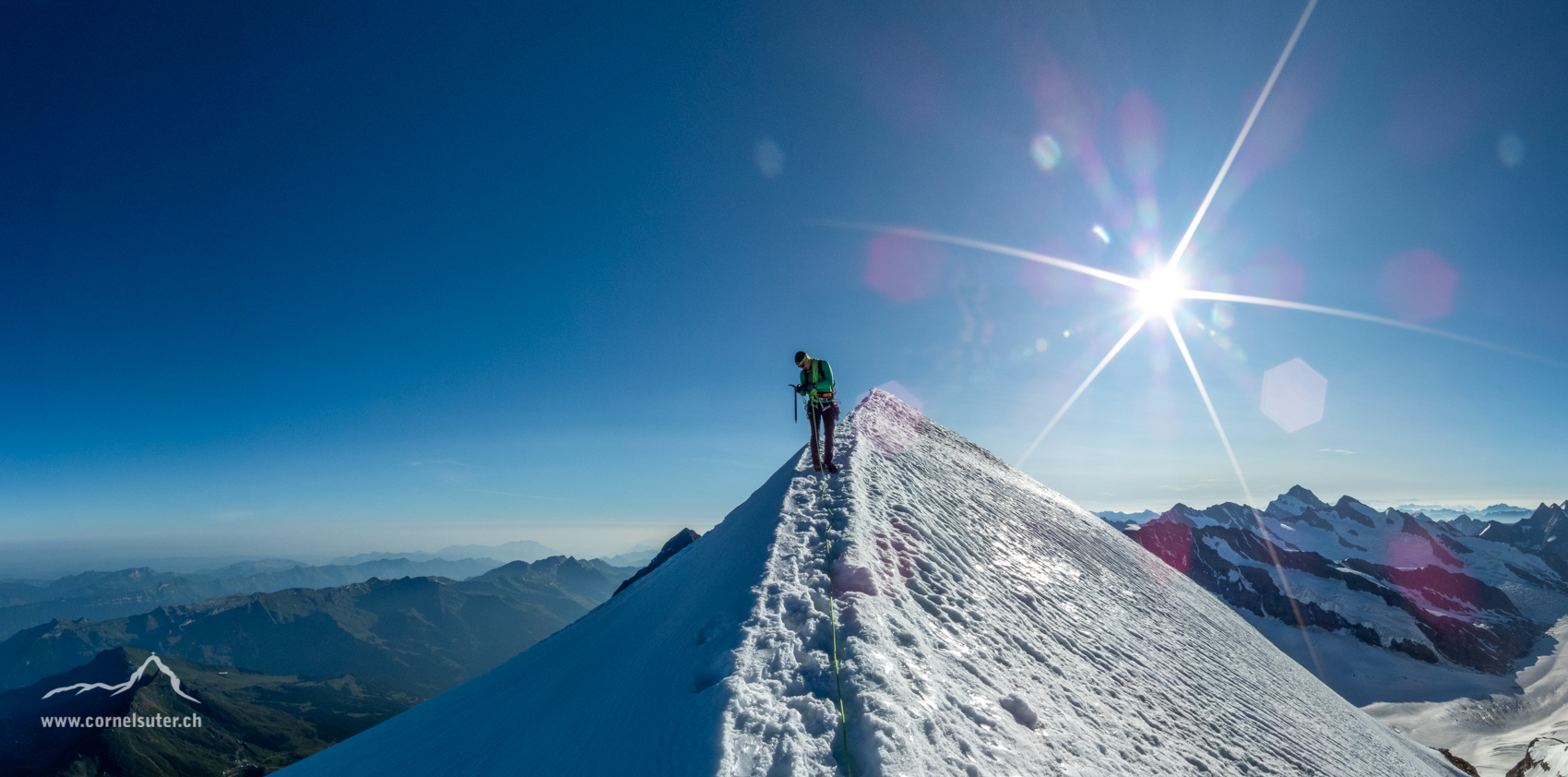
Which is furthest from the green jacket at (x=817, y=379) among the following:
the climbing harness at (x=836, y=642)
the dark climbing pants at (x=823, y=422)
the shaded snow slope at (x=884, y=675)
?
the climbing harness at (x=836, y=642)

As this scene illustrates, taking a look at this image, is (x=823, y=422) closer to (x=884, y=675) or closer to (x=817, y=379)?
(x=817, y=379)

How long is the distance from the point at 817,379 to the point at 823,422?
1.10m

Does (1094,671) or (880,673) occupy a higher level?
(880,673)

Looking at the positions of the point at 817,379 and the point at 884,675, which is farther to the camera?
the point at 817,379

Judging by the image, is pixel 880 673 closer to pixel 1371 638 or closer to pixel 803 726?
pixel 803 726

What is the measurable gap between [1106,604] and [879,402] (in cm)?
1132

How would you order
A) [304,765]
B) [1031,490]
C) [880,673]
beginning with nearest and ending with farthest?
[880,673], [304,765], [1031,490]

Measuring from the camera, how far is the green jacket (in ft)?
41.8

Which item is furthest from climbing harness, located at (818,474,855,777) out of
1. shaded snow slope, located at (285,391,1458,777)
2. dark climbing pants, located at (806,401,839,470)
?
dark climbing pants, located at (806,401,839,470)

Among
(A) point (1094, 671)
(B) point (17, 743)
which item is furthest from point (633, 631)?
(B) point (17, 743)

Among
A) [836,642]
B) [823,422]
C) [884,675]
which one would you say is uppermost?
[823,422]

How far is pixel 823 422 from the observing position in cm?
1322

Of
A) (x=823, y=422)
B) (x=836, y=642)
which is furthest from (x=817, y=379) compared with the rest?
(x=836, y=642)

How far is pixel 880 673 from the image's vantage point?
5.54m
